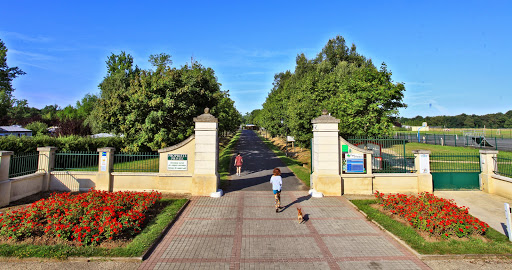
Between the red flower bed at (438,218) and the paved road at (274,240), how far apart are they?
1146mm

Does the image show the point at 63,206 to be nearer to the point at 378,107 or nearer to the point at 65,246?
the point at 65,246

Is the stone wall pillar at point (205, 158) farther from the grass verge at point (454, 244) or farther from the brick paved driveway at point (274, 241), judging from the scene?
the grass verge at point (454, 244)

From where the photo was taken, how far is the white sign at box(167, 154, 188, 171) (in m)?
11.8

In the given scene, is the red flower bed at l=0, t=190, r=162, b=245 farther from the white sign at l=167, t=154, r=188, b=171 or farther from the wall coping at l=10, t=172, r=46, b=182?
the wall coping at l=10, t=172, r=46, b=182

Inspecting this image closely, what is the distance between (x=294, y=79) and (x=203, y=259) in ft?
131

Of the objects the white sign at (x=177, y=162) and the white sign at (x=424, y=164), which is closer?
the white sign at (x=177, y=162)

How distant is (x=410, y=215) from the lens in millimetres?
7969

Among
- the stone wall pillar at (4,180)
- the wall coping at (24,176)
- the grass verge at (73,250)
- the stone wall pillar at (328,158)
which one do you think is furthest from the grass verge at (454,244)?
the wall coping at (24,176)

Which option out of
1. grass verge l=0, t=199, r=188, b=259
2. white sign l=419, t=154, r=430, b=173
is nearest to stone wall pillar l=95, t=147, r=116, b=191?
grass verge l=0, t=199, r=188, b=259

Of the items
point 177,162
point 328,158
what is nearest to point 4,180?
point 177,162

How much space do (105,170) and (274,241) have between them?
908 centimetres

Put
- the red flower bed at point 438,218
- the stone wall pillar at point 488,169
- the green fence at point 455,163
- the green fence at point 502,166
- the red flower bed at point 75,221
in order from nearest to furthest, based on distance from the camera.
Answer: the red flower bed at point 75,221 → the red flower bed at point 438,218 → the green fence at point 502,166 → the stone wall pillar at point 488,169 → the green fence at point 455,163

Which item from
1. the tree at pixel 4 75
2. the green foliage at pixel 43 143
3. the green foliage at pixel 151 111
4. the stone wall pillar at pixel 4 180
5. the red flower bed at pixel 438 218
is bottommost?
the red flower bed at pixel 438 218

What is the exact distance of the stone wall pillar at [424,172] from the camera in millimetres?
12016
